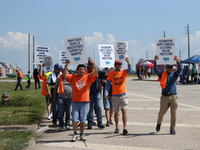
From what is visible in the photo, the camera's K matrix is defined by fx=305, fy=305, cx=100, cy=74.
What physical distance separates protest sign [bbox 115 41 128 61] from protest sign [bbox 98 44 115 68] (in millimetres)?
470

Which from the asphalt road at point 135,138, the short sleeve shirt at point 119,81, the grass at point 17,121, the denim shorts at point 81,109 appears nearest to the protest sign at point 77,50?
the short sleeve shirt at point 119,81

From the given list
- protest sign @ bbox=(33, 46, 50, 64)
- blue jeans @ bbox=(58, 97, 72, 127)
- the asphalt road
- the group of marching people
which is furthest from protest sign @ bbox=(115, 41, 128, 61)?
protest sign @ bbox=(33, 46, 50, 64)

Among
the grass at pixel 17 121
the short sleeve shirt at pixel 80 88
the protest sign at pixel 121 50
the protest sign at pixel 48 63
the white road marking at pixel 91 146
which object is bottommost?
the white road marking at pixel 91 146

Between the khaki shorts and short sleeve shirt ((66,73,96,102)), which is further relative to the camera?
the khaki shorts

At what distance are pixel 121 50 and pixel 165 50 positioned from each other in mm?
2117

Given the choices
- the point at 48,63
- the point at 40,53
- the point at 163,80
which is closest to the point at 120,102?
the point at 163,80

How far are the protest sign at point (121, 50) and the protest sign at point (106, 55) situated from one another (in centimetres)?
47

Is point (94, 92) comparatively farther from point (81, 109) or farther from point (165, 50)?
point (165, 50)

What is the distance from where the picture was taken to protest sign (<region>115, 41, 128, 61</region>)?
10.6 m

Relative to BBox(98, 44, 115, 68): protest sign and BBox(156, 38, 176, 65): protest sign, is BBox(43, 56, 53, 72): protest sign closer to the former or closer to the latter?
BBox(98, 44, 115, 68): protest sign

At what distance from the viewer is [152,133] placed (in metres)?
7.82

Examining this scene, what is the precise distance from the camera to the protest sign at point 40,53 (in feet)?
42.2

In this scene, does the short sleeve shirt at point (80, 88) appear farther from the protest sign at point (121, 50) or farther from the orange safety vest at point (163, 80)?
the protest sign at point (121, 50)

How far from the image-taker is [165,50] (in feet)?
29.2
